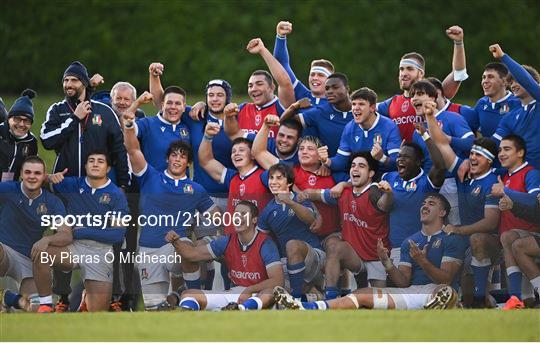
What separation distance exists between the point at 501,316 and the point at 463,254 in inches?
21.0

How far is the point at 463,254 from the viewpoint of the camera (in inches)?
376

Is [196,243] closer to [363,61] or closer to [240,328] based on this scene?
[240,328]

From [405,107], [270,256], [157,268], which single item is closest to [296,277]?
[270,256]

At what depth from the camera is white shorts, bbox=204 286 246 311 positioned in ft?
31.5

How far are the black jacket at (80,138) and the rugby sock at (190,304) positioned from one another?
973 millimetres

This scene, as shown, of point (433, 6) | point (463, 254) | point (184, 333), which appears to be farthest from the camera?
point (433, 6)

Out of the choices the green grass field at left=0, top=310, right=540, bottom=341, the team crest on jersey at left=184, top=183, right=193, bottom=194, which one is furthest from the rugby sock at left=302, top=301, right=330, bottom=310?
the team crest on jersey at left=184, top=183, right=193, bottom=194

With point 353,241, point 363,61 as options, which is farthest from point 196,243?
point 363,61

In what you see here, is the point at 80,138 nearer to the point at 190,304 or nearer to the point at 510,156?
the point at 190,304

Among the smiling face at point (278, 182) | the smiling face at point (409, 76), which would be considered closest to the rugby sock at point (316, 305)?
the smiling face at point (278, 182)

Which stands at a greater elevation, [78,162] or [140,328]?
[78,162]

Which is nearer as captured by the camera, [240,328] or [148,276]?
[240,328]

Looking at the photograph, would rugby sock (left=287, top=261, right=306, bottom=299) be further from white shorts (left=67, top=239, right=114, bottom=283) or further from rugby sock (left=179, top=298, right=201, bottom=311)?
white shorts (left=67, top=239, right=114, bottom=283)

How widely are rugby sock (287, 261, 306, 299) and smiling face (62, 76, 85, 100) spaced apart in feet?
6.20
